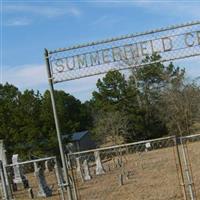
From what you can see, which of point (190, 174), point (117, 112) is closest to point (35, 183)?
point (190, 174)

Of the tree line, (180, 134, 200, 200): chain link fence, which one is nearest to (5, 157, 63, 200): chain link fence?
(180, 134, 200, 200): chain link fence

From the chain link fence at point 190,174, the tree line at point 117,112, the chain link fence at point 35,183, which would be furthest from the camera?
the tree line at point 117,112

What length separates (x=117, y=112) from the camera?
52906 millimetres

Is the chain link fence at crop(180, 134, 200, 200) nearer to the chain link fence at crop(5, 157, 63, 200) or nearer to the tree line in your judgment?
A: the chain link fence at crop(5, 157, 63, 200)

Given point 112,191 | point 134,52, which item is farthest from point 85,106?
point 134,52

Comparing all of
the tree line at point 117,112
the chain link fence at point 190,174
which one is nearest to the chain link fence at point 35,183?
the chain link fence at point 190,174

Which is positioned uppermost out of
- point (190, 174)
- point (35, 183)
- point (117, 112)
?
point (117, 112)

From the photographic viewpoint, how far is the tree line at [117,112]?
45.1m

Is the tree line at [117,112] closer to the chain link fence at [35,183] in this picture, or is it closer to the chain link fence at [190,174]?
the chain link fence at [35,183]

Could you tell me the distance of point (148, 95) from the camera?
2301 inches

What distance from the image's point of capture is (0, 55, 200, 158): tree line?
45125mm

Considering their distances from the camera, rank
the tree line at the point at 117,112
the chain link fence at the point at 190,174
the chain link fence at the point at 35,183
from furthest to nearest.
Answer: the tree line at the point at 117,112 → the chain link fence at the point at 35,183 → the chain link fence at the point at 190,174

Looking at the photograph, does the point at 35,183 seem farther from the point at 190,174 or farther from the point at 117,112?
the point at 117,112

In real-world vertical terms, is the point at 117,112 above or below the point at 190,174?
above
